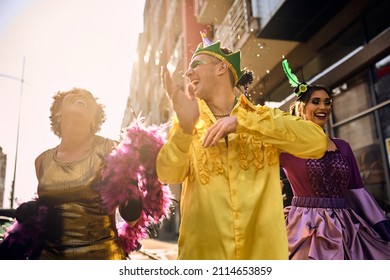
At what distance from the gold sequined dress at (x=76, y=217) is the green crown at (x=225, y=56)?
0.60 m

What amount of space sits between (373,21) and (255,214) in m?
3.44

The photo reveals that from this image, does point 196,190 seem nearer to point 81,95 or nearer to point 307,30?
point 81,95

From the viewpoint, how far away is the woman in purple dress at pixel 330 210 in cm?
185

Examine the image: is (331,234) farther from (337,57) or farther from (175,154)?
(337,57)

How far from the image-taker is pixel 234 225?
1241 millimetres

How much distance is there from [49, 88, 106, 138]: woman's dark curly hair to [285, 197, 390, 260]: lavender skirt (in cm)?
108

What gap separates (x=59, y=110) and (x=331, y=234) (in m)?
1.39

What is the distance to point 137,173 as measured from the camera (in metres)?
1.43

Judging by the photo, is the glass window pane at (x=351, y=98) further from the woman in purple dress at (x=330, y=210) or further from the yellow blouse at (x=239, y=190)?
the yellow blouse at (x=239, y=190)

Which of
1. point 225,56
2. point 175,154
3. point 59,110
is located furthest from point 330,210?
point 59,110

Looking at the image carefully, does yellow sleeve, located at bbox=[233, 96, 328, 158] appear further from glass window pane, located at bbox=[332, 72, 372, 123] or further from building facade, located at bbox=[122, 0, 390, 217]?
glass window pane, located at bbox=[332, 72, 372, 123]

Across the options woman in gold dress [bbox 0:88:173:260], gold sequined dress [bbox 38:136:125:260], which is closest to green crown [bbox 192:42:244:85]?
woman in gold dress [bbox 0:88:173:260]

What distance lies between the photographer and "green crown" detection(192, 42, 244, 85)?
1.49 metres
